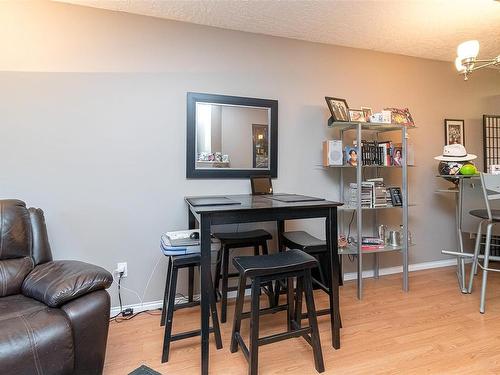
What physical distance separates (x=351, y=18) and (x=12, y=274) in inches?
115

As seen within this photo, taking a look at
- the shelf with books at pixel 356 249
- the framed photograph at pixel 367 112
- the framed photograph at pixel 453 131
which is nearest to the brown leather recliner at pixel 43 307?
the shelf with books at pixel 356 249

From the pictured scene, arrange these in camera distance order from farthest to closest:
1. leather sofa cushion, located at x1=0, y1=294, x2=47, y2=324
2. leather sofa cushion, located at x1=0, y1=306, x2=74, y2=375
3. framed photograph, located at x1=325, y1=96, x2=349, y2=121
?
framed photograph, located at x1=325, y1=96, x2=349, y2=121 < leather sofa cushion, located at x1=0, y1=294, x2=47, y2=324 < leather sofa cushion, located at x1=0, y1=306, x2=74, y2=375

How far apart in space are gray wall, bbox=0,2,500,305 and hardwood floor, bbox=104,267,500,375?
1.84 ft

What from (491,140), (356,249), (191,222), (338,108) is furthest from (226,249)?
(491,140)

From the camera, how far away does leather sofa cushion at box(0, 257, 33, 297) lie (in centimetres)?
160

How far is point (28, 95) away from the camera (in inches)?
79.4

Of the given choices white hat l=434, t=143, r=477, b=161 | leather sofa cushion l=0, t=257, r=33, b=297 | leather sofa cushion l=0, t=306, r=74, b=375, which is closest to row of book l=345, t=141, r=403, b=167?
white hat l=434, t=143, r=477, b=161

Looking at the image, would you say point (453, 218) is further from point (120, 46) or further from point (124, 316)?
point (120, 46)

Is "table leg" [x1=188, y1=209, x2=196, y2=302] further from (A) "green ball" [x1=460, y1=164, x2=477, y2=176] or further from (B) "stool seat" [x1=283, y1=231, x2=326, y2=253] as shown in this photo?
(A) "green ball" [x1=460, y1=164, x2=477, y2=176]

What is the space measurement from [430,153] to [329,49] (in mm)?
1627

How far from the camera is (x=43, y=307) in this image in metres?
1.42

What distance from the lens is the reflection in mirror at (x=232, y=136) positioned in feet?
7.89

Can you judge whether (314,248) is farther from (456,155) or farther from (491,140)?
(491,140)

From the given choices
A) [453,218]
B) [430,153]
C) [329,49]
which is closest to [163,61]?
[329,49]
